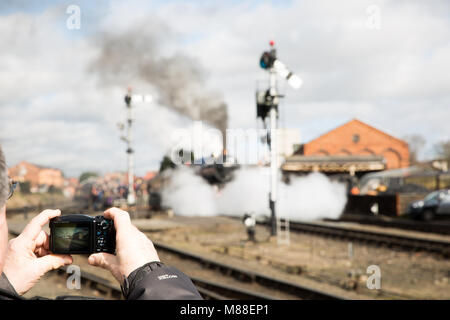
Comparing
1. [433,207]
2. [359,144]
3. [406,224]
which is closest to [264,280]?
[406,224]

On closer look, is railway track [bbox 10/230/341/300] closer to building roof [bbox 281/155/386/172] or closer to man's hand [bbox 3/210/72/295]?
man's hand [bbox 3/210/72/295]

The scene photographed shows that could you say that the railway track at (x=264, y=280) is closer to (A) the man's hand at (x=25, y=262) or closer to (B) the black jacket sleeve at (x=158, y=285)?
(A) the man's hand at (x=25, y=262)

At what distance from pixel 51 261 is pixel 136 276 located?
0.47 m

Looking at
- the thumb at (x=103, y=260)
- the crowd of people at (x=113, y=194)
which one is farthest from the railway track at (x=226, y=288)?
the crowd of people at (x=113, y=194)

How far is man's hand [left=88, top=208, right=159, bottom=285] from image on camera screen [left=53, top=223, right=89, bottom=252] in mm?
76

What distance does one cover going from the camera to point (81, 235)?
150 centimetres

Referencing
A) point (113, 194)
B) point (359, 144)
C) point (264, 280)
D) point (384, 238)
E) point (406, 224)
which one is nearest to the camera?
point (264, 280)

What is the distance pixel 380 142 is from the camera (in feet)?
173

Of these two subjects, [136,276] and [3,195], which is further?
[136,276]

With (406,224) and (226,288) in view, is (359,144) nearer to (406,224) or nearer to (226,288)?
(406,224)

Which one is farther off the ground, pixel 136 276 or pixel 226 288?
pixel 136 276

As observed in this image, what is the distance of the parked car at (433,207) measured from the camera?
20625 millimetres

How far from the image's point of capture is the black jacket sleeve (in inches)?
45.2
